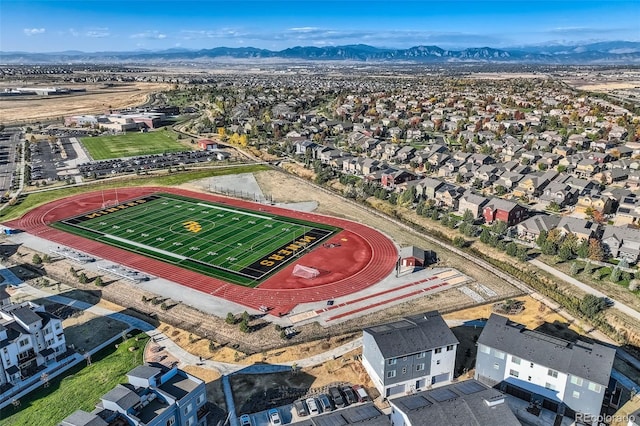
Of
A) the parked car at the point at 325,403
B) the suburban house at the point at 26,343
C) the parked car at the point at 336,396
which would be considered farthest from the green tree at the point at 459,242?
the suburban house at the point at 26,343

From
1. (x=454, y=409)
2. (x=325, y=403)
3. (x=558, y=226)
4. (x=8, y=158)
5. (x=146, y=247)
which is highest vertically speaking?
(x=8, y=158)

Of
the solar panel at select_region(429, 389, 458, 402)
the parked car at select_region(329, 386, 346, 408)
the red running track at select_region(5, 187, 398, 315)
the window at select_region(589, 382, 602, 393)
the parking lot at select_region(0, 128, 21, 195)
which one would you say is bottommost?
the parked car at select_region(329, 386, 346, 408)

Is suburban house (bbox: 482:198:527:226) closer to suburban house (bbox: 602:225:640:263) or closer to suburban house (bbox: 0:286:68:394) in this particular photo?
suburban house (bbox: 602:225:640:263)

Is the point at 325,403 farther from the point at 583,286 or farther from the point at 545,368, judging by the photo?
the point at 583,286

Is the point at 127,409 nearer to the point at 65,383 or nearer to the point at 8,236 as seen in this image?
the point at 65,383

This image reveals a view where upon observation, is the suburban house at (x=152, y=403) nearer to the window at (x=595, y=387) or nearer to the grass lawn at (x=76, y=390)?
the grass lawn at (x=76, y=390)

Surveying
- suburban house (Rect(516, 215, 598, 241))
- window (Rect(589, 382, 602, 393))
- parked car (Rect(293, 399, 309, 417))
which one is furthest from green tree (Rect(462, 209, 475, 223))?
parked car (Rect(293, 399, 309, 417))

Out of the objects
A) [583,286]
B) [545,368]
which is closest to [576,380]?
[545,368]
